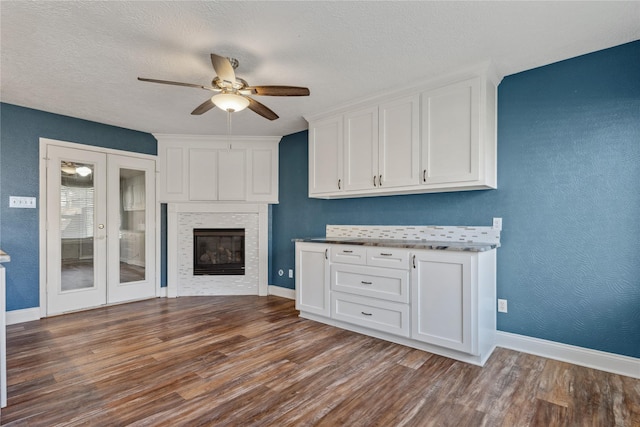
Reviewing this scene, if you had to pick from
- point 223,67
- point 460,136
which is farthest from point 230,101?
point 460,136

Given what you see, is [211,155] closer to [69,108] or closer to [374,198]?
[69,108]

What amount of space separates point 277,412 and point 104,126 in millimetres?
4150

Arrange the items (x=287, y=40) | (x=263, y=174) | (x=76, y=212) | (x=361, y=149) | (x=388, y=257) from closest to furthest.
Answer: (x=287, y=40)
(x=388, y=257)
(x=361, y=149)
(x=76, y=212)
(x=263, y=174)

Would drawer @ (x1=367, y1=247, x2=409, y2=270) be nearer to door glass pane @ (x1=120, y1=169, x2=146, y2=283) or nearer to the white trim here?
the white trim

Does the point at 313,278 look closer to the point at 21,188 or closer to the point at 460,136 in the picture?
the point at 460,136

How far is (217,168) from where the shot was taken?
4.84 m

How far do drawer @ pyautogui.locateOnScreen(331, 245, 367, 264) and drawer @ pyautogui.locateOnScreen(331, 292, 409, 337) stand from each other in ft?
1.13

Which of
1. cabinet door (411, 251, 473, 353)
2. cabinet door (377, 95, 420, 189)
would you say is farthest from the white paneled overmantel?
cabinet door (411, 251, 473, 353)

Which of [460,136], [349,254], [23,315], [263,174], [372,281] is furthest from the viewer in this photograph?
[263,174]

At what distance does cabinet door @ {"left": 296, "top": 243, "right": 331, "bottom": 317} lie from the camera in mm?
3457

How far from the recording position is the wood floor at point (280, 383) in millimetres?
1867

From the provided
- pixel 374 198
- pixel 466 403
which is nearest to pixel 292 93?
pixel 374 198

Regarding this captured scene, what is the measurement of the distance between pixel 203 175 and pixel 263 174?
0.87m

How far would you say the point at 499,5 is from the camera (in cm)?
195
